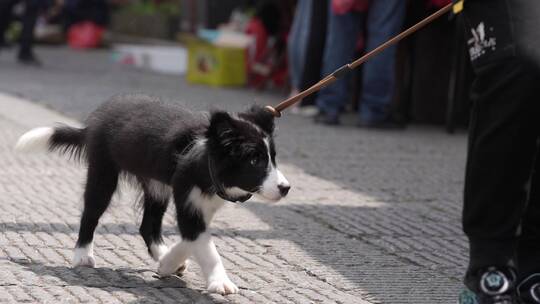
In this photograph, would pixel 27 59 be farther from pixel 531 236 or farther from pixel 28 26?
pixel 531 236

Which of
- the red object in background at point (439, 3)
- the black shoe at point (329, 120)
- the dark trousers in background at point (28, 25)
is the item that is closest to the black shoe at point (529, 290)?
the red object in background at point (439, 3)

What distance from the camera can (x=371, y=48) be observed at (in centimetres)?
937

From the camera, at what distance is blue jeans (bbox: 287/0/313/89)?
10334mm

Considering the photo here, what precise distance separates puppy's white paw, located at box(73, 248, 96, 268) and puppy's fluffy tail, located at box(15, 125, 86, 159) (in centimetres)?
47

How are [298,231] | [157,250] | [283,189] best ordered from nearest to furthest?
[283,189] < [157,250] < [298,231]

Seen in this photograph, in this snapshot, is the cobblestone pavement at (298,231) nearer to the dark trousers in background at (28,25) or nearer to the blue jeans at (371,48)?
the blue jeans at (371,48)

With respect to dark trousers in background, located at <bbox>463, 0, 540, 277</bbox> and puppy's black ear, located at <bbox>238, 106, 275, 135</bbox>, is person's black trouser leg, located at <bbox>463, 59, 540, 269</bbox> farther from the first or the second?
puppy's black ear, located at <bbox>238, 106, 275, 135</bbox>

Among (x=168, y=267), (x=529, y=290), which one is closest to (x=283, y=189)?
(x=168, y=267)

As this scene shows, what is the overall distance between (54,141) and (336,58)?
4.71 metres

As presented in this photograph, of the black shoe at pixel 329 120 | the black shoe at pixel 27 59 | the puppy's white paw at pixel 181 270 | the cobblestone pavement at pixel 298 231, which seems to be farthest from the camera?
the black shoe at pixel 27 59

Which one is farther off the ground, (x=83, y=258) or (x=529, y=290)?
(x=529, y=290)

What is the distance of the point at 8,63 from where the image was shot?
1475cm

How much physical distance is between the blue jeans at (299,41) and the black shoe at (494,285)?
21.8 feet

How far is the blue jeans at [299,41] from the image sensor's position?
33.9 feet
